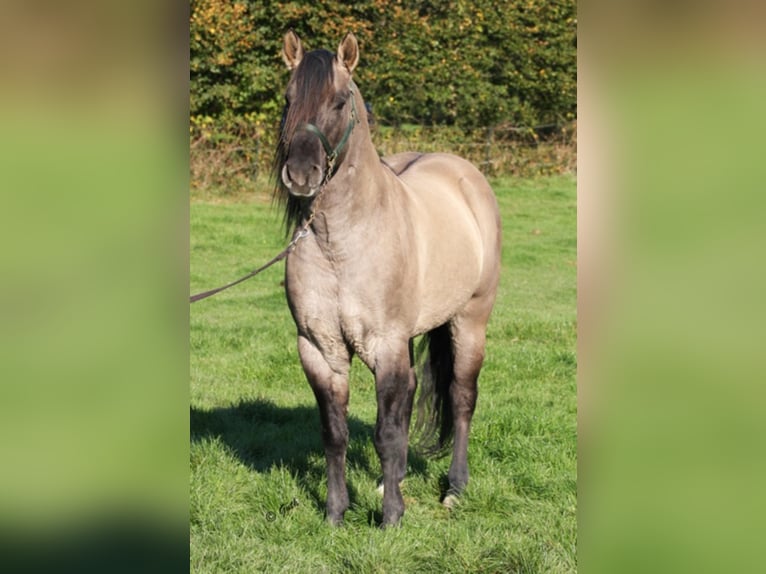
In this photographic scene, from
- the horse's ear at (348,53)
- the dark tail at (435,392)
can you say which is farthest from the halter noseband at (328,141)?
the dark tail at (435,392)

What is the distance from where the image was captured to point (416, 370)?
5.37 meters

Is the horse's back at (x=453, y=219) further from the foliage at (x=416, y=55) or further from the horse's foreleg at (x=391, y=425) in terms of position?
the foliage at (x=416, y=55)

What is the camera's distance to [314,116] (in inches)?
146

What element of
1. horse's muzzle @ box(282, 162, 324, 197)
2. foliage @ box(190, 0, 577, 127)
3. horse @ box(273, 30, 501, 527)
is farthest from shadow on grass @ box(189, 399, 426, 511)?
foliage @ box(190, 0, 577, 127)

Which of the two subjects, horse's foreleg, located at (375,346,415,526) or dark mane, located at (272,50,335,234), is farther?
horse's foreleg, located at (375,346,415,526)

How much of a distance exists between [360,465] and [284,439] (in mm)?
619

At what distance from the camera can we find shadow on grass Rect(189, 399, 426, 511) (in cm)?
507

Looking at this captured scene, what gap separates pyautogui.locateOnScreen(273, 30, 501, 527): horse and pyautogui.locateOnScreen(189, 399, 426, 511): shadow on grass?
0.60m

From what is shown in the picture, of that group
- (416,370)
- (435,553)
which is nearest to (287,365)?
(416,370)

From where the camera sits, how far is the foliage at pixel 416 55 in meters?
16.2

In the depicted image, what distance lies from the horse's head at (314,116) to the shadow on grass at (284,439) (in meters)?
1.84

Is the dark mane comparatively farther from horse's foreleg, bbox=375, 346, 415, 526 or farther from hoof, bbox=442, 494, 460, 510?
hoof, bbox=442, 494, 460, 510

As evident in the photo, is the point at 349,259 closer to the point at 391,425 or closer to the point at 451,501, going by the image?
the point at 391,425
